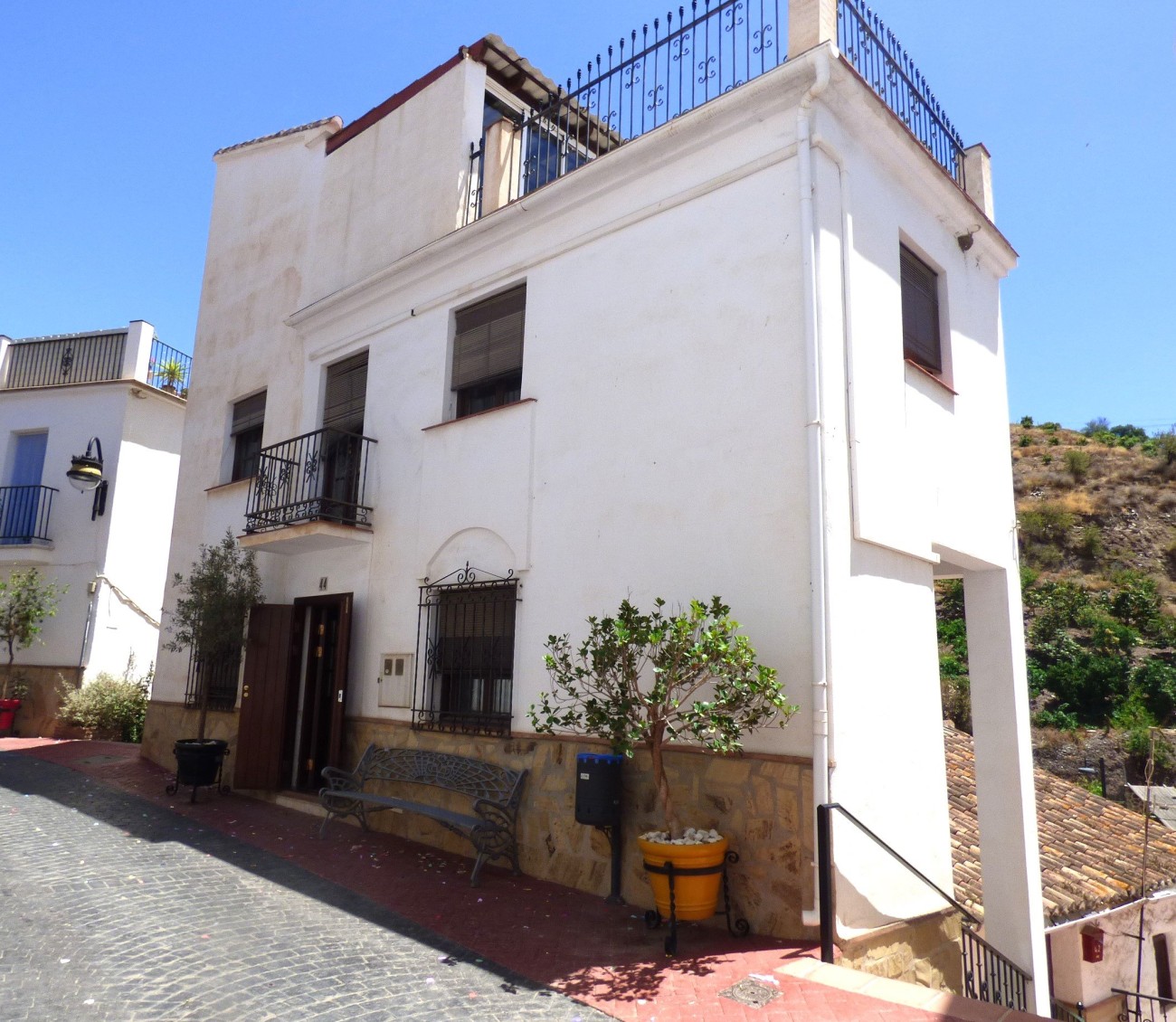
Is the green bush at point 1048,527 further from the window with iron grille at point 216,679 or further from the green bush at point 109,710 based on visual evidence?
the window with iron grille at point 216,679

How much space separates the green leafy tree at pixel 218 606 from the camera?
34.0 feet

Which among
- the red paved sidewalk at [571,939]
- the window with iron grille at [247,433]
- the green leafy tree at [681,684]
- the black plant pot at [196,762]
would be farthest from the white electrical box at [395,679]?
the window with iron grille at [247,433]

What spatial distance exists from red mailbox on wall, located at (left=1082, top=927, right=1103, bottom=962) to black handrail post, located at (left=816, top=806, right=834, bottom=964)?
801 cm

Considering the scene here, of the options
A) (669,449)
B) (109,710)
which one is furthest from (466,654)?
(109,710)

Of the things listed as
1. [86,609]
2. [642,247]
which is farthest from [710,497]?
[86,609]

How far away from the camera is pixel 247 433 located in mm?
12422

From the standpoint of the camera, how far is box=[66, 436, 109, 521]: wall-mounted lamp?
15.2 m

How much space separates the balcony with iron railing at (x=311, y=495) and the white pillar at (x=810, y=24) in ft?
18.4

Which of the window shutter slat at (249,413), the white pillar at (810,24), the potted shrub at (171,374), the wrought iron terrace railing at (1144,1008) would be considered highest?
the potted shrub at (171,374)

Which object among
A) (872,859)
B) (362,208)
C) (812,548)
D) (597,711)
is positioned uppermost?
(362,208)

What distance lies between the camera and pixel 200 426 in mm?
13000

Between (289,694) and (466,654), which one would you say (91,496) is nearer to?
(289,694)

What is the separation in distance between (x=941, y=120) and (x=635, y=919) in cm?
822

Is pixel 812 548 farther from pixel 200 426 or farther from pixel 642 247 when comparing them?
pixel 200 426
